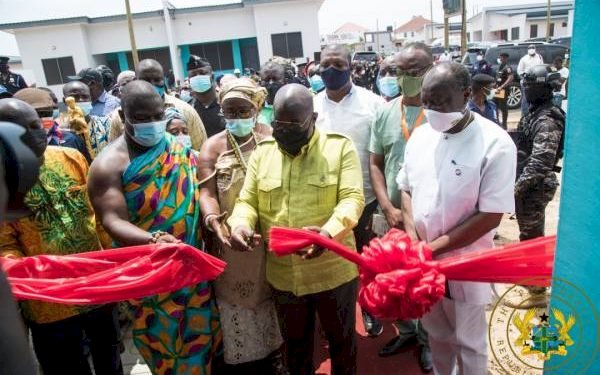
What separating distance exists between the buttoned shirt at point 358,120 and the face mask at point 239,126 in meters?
0.87

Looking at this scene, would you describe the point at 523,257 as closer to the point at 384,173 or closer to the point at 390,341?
the point at 384,173

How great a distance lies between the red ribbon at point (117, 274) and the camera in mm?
2162

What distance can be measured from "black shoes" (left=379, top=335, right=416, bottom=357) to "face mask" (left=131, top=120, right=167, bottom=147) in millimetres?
2233

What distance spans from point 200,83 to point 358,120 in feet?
8.11

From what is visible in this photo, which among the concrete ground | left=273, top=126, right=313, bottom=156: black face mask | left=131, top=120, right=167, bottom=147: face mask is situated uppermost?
left=131, top=120, right=167, bottom=147: face mask

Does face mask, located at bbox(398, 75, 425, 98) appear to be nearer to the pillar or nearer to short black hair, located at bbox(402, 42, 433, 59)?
short black hair, located at bbox(402, 42, 433, 59)

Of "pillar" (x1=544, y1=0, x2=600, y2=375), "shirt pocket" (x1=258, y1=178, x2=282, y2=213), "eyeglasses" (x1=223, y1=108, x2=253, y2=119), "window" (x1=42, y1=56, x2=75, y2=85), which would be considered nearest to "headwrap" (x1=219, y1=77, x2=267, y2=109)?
"eyeglasses" (x1=223, y1=108, x2=253, y2=119)

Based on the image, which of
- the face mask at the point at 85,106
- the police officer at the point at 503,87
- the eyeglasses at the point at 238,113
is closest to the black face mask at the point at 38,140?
the eyeglasses at the point at 238,113

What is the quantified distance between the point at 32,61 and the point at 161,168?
28448 mm

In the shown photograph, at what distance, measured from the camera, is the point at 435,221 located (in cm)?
221

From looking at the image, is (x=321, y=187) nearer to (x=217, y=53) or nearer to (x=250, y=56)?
(x=250, y=56)

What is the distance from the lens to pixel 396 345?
3330 millimetres

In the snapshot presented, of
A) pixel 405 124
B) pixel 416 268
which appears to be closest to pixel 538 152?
pixel 405 124

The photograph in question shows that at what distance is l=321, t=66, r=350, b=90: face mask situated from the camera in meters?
3.50
